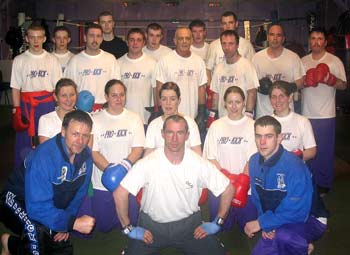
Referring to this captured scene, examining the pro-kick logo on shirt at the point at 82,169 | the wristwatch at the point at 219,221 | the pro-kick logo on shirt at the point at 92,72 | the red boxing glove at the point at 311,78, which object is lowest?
the wristwatch at the point at 219,221

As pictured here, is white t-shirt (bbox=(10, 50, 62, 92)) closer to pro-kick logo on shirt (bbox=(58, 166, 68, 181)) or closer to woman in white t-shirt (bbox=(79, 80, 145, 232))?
woman in white t-shirt (bbox=(79, 80, 145, 232))

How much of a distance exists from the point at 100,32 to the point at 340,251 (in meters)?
3.68

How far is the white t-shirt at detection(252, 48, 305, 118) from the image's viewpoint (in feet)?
20.7

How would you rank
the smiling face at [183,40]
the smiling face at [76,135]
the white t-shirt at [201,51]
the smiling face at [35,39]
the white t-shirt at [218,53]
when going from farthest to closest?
the white t-shirt at [201,51] < the white t-shirt at [218,53] < the smiling face at [35,39] < the smiling face at [183,40] < the smiling face at [76,135]

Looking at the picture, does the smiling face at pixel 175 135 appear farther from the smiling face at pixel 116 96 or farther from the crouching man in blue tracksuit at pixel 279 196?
the smiling face at pixel 116 96

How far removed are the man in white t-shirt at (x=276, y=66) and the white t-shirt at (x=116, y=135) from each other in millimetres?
1738

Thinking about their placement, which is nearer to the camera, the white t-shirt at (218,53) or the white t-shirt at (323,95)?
the white t-shirt at (323,95)

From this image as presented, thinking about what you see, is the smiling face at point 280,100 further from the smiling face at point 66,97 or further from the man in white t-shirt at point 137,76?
the smiling face at point 66,97

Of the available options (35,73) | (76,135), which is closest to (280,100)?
(76,135)

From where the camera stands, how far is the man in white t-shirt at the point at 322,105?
6.40 metres

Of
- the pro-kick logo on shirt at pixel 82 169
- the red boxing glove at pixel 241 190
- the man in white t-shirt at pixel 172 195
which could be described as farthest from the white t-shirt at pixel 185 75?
the pro-kick logo on shirt at pixel 82 169

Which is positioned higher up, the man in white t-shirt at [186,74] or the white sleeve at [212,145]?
the man in white t-shirt at [186,74]

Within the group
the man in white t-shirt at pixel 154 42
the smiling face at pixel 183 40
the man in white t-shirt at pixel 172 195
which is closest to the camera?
the man in white t-shirt at pixel 172 195

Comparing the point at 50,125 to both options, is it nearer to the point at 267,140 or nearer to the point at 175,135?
the point at 175,135
